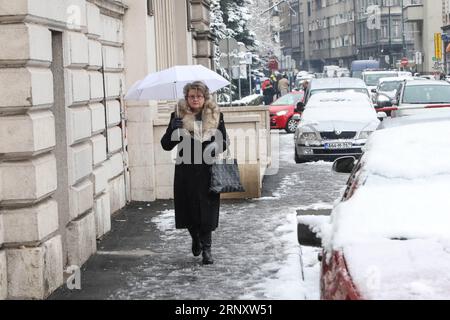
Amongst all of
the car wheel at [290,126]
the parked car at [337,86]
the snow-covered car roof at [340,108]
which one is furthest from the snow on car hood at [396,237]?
the car wheel at [290,126]

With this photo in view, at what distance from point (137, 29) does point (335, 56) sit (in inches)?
4910

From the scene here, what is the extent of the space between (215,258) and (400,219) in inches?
191

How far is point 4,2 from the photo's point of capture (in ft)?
25.7

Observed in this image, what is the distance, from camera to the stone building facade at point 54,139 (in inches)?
312

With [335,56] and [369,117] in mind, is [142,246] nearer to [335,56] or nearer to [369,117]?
[369,117]

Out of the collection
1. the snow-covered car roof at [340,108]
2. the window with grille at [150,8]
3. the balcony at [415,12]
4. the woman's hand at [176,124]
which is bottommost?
the woman's hand at [176,124]

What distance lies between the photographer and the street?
8.30 meters

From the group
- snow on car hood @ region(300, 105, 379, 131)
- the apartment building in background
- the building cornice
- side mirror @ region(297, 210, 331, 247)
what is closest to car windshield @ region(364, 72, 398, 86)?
snow on car hood @ region(300, 105, 379, 131)

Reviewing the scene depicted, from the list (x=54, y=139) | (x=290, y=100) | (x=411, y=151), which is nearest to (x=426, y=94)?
(x=290, y=100)

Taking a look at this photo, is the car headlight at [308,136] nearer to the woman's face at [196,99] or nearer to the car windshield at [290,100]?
the woman's face at [196,99]

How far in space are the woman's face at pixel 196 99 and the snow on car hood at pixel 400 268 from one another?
4.68 meters

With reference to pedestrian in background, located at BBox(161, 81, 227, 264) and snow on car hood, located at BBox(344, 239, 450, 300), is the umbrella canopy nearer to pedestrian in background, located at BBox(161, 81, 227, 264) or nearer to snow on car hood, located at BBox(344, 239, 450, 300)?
pedestrian in background, located at BBox(161, 81, 227, 264)

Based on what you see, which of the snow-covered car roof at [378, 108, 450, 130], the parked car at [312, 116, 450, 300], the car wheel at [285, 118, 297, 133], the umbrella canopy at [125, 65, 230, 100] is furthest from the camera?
the car wheel at [285, 118, 297, 133]
